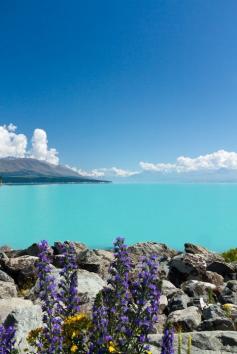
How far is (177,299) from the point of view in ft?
47.5

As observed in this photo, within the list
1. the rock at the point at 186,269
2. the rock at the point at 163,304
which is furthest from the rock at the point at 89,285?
the rock at the point at 186,269

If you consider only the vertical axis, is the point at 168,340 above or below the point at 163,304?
above

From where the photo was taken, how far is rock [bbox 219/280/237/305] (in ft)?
51.0

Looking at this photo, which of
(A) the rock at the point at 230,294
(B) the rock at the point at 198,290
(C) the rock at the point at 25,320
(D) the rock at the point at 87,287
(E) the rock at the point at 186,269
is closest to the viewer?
(C) the rock at the point at 25,320

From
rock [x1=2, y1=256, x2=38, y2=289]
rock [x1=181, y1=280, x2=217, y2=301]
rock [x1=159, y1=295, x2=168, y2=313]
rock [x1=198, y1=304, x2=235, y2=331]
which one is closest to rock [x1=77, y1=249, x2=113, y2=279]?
rock [x1=2, y1=256, x2=38, y2=289]

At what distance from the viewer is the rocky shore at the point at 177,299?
27.5 ft

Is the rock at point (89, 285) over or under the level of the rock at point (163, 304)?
over

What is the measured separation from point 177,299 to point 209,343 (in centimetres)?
637

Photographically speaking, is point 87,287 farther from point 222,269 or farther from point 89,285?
point 222,269

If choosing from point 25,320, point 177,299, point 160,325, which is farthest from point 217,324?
point 25,320

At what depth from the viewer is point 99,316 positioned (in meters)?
4.86

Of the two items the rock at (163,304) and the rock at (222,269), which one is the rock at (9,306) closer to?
the rock at (163,304)

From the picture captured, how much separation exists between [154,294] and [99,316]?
73 centimetres

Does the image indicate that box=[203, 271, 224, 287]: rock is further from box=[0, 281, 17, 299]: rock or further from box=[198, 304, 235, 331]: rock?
box=[0, 281, 17, 299]: rock
